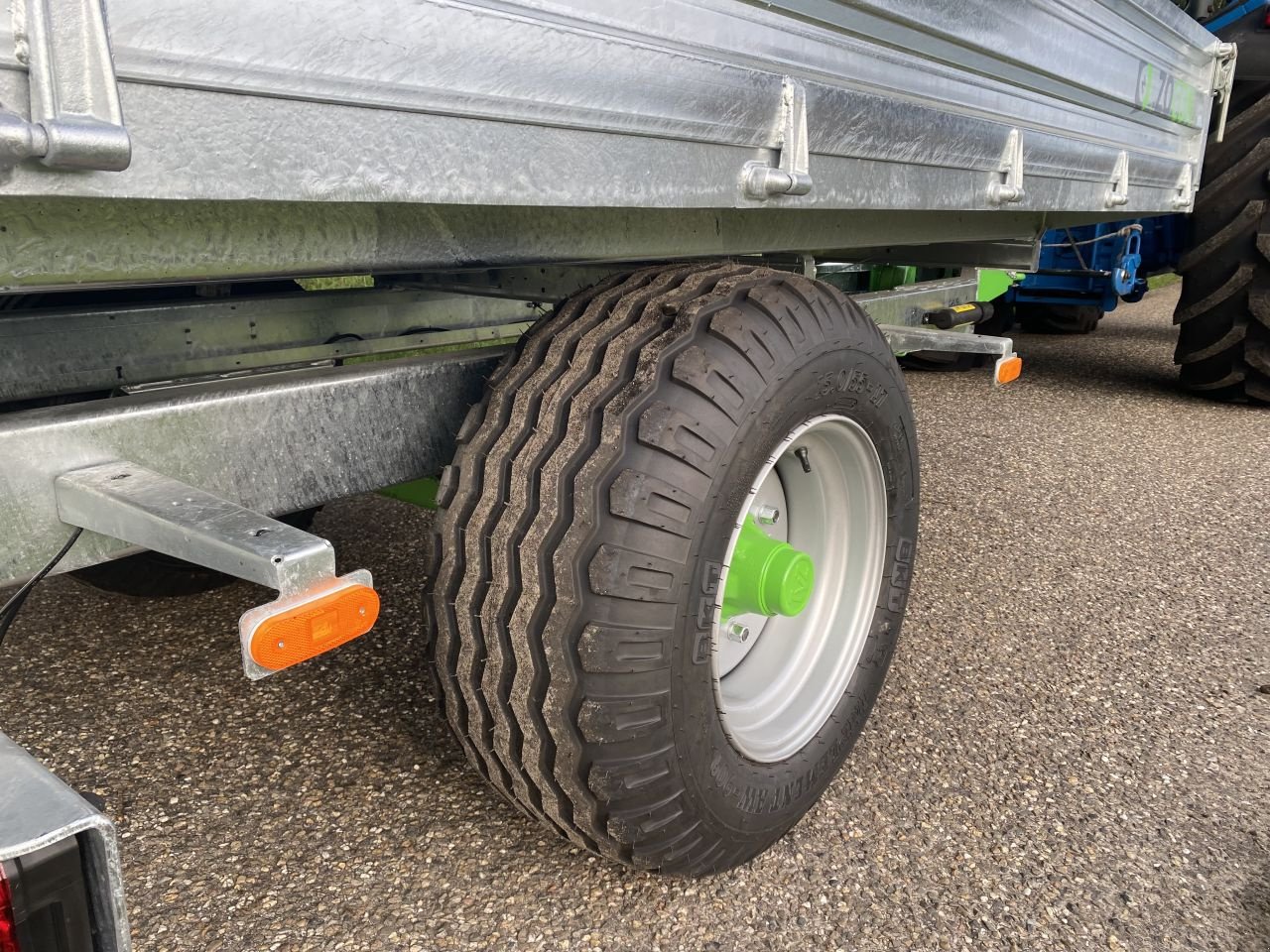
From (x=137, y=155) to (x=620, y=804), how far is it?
106cm

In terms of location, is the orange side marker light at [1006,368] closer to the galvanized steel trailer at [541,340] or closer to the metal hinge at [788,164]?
the galvanized steel trailer at [541,340]

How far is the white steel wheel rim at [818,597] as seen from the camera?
1.91m

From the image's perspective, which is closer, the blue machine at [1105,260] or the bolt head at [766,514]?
the bolt head at [766,514]

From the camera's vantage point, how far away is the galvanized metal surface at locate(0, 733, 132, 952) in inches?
31.3

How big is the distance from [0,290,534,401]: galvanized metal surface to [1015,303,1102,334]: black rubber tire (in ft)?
20.2

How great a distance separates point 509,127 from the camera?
115 centimetres

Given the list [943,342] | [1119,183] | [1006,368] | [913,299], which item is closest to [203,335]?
[943,342]

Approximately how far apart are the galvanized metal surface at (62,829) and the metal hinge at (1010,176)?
2.06 metres

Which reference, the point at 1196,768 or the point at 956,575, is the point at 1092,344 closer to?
the point at 956,575

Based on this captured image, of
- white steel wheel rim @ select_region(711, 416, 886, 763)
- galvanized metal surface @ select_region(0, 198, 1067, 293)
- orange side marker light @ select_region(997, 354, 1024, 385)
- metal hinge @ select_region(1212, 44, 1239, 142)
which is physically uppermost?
metal hinge @ select_region(1212, 44, 1239, 142)

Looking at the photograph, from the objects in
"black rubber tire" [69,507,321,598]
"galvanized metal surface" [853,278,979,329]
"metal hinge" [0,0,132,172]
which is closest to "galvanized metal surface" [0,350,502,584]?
"metal hinge" [0,0,132,172]

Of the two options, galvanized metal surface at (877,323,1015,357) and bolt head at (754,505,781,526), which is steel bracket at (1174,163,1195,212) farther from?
bolt head at (754,505,781,526)

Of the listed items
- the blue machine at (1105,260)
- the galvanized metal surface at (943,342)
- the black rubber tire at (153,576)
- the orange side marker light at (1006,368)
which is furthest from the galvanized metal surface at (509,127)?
the blue machine at (1105,260)

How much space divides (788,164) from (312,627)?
991 millimetres
